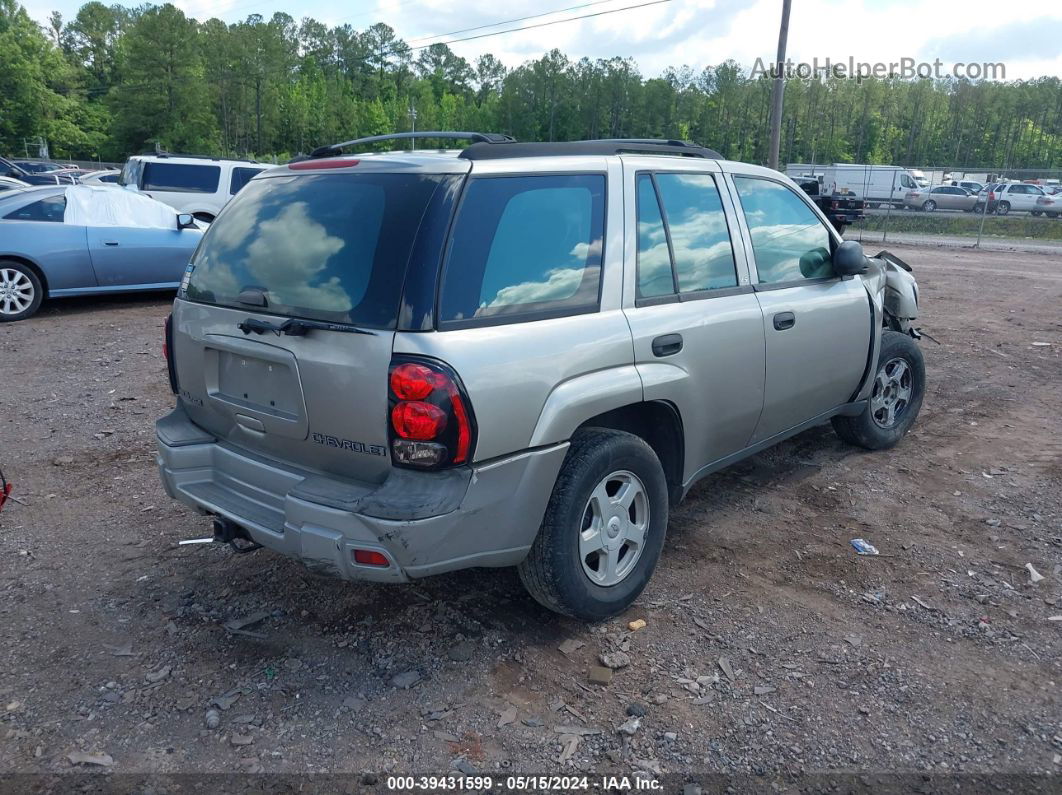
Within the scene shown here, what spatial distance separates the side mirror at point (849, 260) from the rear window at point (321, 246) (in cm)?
271

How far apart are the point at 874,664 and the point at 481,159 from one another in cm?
248

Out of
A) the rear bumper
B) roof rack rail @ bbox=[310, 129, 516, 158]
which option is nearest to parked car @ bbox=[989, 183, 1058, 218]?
roof rack rail @ bbox=[310, 129, 516, 158]

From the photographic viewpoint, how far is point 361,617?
361 cm

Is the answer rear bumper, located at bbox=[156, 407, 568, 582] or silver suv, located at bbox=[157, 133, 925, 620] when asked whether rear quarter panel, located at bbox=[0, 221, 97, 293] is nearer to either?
silver suv, located at bbox=[157, 133, 925, 620]

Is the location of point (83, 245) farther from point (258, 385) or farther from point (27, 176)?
point (27, 176)

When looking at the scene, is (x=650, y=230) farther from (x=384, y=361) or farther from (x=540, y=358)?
(x=384, y=361)

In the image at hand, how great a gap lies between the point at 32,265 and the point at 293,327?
28.1ft

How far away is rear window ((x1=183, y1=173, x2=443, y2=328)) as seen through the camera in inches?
115

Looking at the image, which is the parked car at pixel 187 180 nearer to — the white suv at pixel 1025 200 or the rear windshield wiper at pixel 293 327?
the rear windshield wiper at pixel 293 327

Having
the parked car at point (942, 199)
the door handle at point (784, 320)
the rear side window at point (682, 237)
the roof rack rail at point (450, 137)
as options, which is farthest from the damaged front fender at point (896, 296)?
the parked car at point (942, 199)

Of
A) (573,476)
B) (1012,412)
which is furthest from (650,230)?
(1012,412)

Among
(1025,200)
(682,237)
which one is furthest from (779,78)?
(1025,200)

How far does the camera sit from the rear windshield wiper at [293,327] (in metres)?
2.93

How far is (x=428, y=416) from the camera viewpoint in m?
2.81
